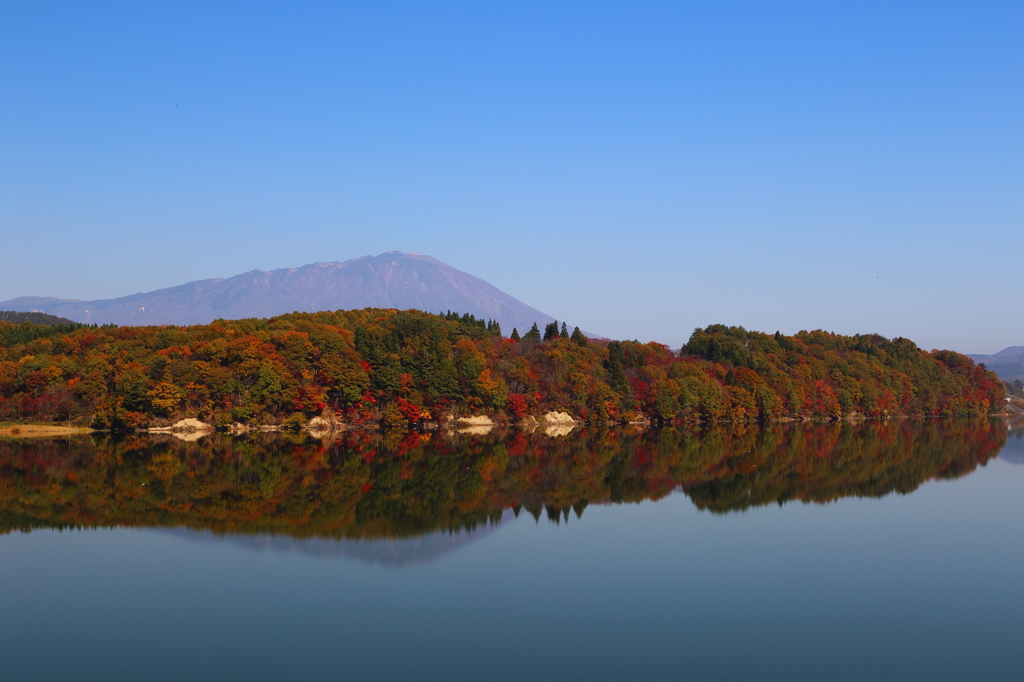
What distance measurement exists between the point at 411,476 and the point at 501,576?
17.3 m

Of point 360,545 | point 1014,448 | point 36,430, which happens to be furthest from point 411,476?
point 1014,448

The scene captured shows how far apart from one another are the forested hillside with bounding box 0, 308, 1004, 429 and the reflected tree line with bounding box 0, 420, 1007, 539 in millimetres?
4841

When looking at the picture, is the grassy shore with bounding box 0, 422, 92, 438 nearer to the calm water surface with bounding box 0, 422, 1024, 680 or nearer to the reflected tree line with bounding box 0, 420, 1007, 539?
the reflected tree line with bounding box 0, 420, 1007, 539

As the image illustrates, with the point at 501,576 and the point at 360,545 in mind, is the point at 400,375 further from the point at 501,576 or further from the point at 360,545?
the point at 501,576

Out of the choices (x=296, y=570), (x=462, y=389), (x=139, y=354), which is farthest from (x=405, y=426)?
(x=296, y=570)

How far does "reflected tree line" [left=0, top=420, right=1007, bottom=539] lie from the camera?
26547 mm

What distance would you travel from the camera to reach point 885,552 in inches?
888

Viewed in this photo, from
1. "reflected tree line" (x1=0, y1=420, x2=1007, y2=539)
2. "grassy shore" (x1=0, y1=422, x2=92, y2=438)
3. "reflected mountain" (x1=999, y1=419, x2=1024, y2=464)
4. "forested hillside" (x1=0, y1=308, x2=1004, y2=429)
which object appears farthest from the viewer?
"forested hillside" (x1=0, y1=308, x2=1004, y2=429)

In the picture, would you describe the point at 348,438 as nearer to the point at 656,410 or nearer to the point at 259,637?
the point at 656,410

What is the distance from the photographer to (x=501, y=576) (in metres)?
19.5

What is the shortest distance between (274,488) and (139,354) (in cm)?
3430

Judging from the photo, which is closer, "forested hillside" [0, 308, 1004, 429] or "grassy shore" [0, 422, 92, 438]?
"grassy shore" [0, 422, 92, 438]

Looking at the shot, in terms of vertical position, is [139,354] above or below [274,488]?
above

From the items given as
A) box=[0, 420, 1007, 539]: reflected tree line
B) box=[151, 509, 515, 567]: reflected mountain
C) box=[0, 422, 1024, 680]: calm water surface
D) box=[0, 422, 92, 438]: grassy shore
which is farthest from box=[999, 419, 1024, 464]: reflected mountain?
box=[0, 422, 92, 438]: grassy shore
